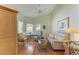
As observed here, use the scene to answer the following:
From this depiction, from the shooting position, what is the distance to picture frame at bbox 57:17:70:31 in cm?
275

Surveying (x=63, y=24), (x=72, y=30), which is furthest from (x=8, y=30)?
(x=72, y=30)

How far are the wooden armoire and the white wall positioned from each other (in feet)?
3.29

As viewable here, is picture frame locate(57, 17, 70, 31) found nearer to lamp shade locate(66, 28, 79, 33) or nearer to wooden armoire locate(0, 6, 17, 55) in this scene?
lamp shade locate(66, 28, 79, 33)

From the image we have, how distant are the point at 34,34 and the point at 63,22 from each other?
2.64 ft

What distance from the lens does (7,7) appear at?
2.43 metres

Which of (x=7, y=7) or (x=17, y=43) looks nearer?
(x=7, y=7)

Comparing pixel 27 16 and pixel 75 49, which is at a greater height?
pixel 27 16

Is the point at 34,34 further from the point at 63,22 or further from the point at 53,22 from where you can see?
the point at 63,22

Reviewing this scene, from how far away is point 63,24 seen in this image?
114 inches

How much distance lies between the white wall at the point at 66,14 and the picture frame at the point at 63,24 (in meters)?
0.08

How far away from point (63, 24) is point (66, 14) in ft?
0.90

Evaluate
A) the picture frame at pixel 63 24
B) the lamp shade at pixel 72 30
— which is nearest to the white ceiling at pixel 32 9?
the picture frame at pixel 63 24
